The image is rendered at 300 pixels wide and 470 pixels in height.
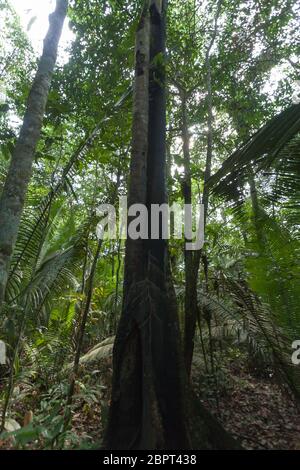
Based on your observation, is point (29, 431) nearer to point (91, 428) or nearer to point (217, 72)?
point (91, 428)

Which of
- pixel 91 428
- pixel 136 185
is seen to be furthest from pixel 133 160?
pixel 91 428

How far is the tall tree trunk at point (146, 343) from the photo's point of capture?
8.50 ft

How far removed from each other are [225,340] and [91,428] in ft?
11.9

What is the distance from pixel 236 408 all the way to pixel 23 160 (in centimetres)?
410

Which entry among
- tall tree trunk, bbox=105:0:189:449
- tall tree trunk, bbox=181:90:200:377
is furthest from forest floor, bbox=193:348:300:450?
tall tree trunk, bbox=105:0:189:449

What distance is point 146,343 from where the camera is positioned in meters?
2.82

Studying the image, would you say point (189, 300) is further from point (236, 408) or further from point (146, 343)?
point (236, 408)

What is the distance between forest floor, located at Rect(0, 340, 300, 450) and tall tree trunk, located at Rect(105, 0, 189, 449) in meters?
0.56

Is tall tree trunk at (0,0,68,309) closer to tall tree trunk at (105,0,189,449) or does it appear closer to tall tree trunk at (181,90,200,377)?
tall tree trunk at (105,0,189,449)

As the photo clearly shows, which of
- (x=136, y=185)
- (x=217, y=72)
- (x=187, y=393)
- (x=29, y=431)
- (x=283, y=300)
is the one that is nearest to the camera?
(x=29, y=431)

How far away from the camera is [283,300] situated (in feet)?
14.9

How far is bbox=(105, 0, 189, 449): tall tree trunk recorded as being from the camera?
2590 millimetres

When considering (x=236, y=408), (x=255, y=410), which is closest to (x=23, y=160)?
(x=236, y=408)

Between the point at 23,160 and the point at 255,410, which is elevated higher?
the point at 23,160
